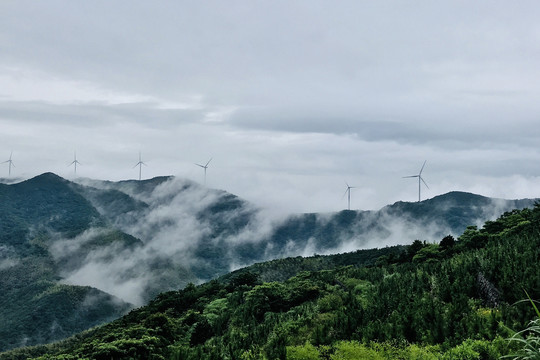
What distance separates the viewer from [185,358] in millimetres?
27703

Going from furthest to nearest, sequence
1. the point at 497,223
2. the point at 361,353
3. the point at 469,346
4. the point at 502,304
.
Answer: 1. the point at 497,223
2. the point at 502,304
3. the point at 361,353
4. the point at 469,346

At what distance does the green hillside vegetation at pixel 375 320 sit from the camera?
24406mm

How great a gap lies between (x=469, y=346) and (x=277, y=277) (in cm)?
8762

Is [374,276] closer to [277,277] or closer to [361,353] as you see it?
[361,353]

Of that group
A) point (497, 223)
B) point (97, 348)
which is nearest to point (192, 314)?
point (97, 348)

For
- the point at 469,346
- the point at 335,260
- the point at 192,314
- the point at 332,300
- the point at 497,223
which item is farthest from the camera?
the point at 335,260

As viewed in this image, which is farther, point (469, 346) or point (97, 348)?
point (97, 348)

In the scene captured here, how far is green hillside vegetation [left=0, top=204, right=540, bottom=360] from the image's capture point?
2441cm

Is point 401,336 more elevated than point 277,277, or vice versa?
point 401,336

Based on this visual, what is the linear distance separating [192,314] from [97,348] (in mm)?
13940

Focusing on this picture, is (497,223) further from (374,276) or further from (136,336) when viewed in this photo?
(136,336)

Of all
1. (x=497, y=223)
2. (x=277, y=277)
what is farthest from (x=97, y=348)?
(x=277, y=277)

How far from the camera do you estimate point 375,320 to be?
96.9ft

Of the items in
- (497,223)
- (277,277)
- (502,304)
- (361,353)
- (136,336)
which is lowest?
(277,277)
